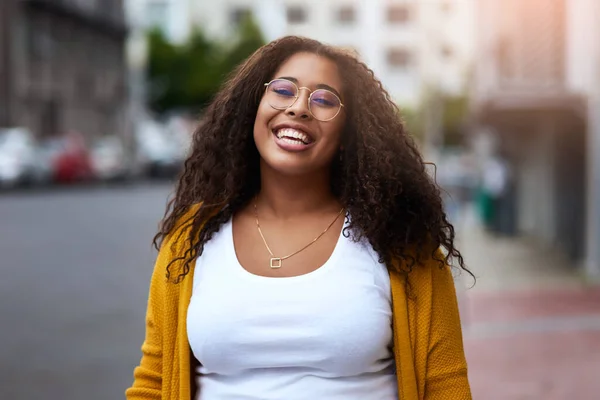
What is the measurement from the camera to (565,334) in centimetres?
955

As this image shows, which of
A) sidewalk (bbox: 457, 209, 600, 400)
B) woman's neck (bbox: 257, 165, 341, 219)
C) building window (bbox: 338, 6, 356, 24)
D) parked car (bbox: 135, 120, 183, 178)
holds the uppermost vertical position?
building window (bbox: 338, 6, 356, 24)

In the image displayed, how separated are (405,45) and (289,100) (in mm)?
54431

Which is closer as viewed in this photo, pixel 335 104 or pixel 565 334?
pixel 335 104

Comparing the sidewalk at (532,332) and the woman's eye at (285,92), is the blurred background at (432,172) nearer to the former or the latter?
the sidewalk at (532,332)

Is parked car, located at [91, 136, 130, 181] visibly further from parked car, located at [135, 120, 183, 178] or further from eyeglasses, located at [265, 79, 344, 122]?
eyeglasses, located at [265, 79, 344, 122]

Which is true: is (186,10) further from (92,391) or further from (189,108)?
(92,391)

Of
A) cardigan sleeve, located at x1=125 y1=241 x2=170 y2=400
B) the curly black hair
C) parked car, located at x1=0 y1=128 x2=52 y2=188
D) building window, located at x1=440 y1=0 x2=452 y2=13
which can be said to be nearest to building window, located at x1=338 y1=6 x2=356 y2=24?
parked car, located at x1=0 y1=128 x2=52 y2=188

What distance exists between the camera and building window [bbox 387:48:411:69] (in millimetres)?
52709

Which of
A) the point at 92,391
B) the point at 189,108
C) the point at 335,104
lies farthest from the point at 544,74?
the point at 189,108

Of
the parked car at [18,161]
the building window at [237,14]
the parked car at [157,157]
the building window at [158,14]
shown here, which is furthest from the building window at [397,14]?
the parked car at [18,161]

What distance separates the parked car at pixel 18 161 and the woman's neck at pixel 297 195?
26060 mm

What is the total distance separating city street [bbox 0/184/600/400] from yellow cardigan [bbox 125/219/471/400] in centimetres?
424

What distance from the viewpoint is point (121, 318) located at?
31.3 feet

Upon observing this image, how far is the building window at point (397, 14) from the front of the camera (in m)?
47.5
